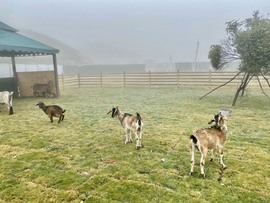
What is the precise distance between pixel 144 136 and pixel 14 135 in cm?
339

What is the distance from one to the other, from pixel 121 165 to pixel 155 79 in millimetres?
17202

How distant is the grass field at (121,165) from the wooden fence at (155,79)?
1200 cm

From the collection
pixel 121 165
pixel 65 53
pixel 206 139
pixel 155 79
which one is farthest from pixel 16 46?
pixel 65 53

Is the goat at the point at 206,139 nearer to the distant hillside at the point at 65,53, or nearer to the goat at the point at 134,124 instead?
the goat at the point at 134,124

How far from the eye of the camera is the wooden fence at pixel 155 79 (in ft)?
62.8

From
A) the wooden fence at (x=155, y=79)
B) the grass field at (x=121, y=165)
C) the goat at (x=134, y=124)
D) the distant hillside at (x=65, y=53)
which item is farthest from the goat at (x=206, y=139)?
the distant hillside at (x=65, y=53)

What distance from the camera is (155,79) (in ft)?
69.4

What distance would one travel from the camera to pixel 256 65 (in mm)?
9703

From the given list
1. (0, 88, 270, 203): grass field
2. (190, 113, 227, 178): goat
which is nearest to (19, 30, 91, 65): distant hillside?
(0, 88, 270, 203): grass field

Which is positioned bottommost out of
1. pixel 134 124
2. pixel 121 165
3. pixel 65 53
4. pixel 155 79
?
pixel 121 165

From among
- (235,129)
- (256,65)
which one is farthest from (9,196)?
(256,65)

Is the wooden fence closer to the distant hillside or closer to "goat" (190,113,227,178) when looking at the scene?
"goat" (190,113,227,178)

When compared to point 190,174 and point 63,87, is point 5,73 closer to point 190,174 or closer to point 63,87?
point 63,87

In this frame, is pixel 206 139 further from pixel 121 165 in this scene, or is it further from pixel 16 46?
pixel 16 46
